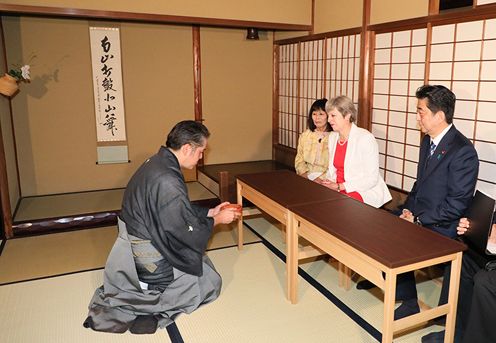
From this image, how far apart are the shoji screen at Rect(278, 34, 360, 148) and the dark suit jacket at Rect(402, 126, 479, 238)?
162 centimetres

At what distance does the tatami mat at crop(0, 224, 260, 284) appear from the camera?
10.6 feet

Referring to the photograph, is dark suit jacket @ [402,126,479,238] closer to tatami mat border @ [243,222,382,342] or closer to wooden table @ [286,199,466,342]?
wooden table @ [286,199,466,342]

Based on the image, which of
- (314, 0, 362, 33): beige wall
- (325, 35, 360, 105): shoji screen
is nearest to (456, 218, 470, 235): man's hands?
(325, 35, 360, 105): shoji screen

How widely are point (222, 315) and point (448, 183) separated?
1.55 meters

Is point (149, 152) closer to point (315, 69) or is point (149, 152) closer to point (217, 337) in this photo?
point (315, 69)

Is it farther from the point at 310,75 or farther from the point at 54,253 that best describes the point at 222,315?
the point at 310,75

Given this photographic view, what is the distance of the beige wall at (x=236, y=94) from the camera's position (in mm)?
5430

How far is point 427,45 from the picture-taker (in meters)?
3.22

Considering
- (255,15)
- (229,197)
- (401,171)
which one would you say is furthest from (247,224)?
(255,15)

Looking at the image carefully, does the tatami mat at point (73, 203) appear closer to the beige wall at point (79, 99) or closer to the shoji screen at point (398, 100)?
the beige wall at point (79, 99)

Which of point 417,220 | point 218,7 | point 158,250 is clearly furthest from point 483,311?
point 218,7

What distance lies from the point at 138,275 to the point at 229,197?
6.40 ft

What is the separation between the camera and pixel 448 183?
2.48 meters

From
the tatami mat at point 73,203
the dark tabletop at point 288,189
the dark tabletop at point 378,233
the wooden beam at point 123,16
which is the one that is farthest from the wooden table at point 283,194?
the wooden beam at point 123,16
